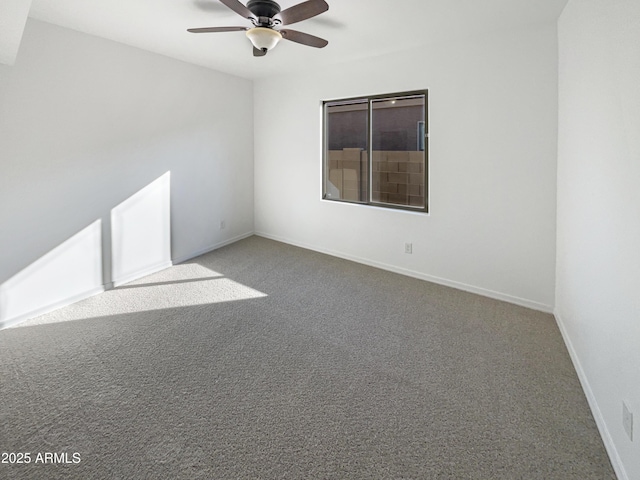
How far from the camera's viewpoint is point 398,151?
436 cm

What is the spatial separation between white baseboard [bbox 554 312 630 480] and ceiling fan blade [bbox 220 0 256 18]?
305 cm

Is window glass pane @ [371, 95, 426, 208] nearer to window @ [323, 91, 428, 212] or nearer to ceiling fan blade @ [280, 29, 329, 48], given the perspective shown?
window @ [323, 91, 428, 212]

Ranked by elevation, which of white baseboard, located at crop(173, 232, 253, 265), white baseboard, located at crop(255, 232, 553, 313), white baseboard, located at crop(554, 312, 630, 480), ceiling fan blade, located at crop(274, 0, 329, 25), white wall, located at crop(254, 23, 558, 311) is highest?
ceiling fan blade, located at crop(274, 0, 329, 25)

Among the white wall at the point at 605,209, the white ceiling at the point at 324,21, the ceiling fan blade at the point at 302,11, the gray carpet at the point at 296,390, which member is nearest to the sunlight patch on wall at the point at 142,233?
the gray carpet at the point at 296,390

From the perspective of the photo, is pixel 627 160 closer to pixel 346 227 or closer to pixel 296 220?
pixel 346 227

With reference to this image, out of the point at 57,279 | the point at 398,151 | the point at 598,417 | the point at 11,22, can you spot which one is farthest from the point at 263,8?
the point at 598,417

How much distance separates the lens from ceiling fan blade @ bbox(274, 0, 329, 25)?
2335 millimetres

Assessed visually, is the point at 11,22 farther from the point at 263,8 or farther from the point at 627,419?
the point at 627,419

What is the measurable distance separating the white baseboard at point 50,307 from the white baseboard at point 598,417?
3.93 meters

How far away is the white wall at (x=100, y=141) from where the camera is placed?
2.95m

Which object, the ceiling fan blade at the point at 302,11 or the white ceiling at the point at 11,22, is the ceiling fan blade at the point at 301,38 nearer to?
the ceiling fan blade at the point at 302,11

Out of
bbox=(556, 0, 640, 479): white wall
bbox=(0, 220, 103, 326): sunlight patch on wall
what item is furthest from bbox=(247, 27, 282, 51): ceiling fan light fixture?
bbox=(0, 220, 103, 326): sunlight patch on wall

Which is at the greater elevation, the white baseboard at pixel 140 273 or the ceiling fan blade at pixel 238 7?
the ceiling fan blade at pixel 238 7

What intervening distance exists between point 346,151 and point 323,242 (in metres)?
1.24
